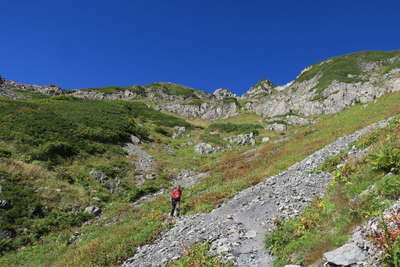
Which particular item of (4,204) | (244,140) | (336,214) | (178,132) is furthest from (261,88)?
(336,214)

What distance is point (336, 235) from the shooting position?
6.75 meters

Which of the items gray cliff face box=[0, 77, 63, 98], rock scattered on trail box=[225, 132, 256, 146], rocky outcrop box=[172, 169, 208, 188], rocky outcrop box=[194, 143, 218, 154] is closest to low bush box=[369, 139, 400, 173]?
rocky outcrop box=[172, 169, 208, 188]

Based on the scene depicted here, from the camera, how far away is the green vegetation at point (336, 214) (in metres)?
6.72

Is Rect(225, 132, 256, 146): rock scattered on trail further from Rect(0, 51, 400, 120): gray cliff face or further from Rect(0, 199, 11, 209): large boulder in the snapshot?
Rect(0, 199, 11, 209): large boulder

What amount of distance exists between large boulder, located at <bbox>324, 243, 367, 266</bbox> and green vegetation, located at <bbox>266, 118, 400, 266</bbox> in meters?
0.48

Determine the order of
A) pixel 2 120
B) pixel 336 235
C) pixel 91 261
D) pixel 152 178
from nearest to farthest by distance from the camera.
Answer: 1. pixel 336 235
2. pixel 91 261
3. pixel 152 178
4. pixel 2 120

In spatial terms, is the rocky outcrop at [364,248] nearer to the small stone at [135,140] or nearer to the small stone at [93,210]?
the small stone at [93,210]

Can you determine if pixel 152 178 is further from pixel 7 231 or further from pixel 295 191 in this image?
pixel 295 191

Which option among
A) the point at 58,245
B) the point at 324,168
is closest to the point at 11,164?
the point at 58,245

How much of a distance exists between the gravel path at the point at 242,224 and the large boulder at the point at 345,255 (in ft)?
6.59

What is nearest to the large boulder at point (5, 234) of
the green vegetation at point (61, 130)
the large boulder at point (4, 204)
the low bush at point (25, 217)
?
the low bush at point (25, 217)

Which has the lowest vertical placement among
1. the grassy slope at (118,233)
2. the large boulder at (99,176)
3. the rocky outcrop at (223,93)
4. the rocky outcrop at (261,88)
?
the grassy slope at (118,233)

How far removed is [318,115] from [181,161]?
4725cm

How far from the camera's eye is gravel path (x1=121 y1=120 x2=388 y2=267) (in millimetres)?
8445
